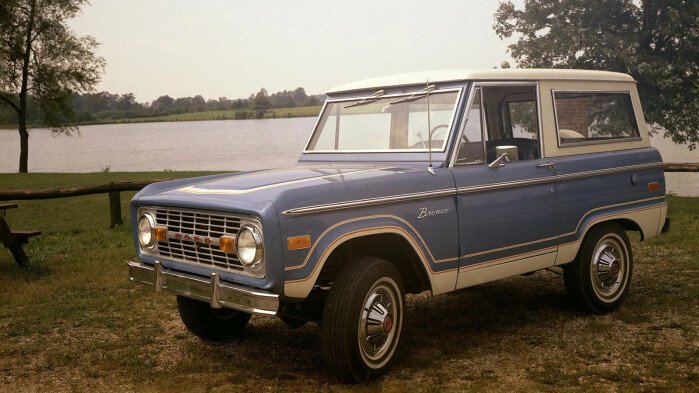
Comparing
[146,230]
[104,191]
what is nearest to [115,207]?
[104,191]

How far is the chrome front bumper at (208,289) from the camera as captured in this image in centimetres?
441

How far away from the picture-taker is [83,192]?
40.3 feet

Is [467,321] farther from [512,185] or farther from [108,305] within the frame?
[108,305]

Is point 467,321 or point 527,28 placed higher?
point 527,28

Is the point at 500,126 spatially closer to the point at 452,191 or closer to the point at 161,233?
the point at 452,191

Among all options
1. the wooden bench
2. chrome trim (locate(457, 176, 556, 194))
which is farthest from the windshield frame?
the wooden bench

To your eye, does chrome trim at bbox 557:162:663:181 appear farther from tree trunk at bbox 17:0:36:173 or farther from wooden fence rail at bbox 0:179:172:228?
tree trunk at bbox 17:0:36:173

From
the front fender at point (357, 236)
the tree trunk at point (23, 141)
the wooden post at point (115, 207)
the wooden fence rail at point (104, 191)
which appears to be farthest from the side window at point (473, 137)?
the tree trunk at point (23, 141)

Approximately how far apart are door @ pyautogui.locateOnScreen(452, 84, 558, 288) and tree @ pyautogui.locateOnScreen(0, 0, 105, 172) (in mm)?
35066

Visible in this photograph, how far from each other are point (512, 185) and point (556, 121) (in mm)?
977

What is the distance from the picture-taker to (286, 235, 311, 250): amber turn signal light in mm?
4441

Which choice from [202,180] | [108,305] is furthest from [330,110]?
[108,305]

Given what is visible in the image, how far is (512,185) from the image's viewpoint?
574 cm

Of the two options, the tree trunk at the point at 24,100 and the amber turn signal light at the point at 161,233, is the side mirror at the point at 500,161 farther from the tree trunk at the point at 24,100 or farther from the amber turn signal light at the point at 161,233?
the tree trunk at the point at 24,100
